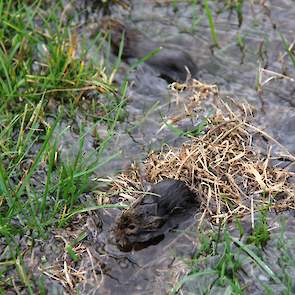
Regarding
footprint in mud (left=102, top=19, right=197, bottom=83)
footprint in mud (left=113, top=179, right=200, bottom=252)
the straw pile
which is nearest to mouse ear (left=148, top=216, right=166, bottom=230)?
footprint in mud (left=113, top=179, right=200, bottom=252)

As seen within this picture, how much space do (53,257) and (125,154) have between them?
0.82 meters

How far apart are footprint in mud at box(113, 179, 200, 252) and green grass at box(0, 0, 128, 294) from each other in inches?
7.5

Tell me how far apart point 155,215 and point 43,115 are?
106 centimetres

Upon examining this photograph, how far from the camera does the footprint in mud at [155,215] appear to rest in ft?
9.98

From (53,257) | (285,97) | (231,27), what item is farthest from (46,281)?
(231,27)

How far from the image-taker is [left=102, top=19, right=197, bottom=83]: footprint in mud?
4.12m

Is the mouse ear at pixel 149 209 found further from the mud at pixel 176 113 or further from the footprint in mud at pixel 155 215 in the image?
the mud at pixel 176 113

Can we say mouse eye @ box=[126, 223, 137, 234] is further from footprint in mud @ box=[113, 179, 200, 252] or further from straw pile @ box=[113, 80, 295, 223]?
straw pile @ box=[113, 80, 295, 223]

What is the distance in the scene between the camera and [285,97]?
3.91 metres

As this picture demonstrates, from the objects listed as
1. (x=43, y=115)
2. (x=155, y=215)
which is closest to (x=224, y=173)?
(x=155, y=215)

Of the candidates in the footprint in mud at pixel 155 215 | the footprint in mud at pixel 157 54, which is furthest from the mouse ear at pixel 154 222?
the footprint in mud at pixel 157 54

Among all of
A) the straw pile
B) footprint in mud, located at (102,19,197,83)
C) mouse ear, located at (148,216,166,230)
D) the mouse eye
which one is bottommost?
the mouse eye

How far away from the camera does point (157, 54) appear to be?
4199mm

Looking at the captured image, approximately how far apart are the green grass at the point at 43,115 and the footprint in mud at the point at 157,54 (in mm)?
142
